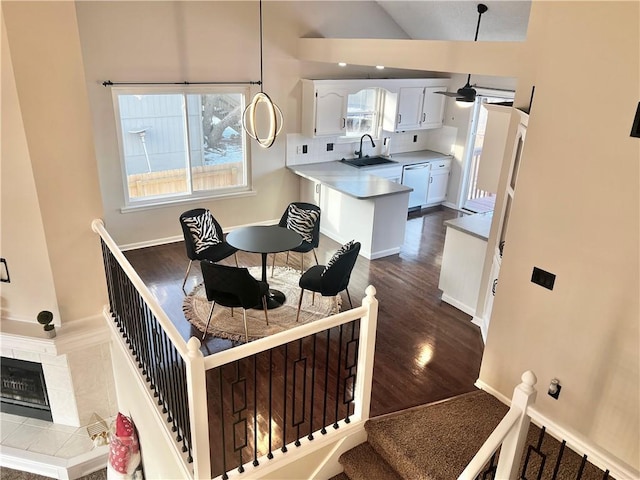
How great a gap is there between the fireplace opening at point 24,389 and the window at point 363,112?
5.35m

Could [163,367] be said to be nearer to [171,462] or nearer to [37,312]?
[171,462]

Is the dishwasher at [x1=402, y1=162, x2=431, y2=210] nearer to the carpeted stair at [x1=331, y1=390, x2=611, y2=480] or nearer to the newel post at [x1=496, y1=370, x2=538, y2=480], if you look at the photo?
the carpeted stair at [x1=331, y1=390, x2=611, y2=480]

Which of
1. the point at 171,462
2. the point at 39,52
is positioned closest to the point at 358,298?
the point at 171,462

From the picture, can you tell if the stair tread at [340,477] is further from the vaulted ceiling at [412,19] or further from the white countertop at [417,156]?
the white countertop at [417,156]

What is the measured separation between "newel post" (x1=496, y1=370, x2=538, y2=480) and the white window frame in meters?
5.23

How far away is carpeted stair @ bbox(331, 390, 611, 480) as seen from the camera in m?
2.75

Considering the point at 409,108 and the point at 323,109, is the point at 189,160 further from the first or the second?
the point at 409,108

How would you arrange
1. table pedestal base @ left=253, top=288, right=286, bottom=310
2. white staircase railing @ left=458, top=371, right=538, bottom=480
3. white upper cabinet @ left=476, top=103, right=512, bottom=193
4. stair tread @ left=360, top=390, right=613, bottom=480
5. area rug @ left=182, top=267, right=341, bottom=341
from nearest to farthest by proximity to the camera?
white staircase railing @ left=458, top=371, right=538, bottom=480, stair tread @ left=360, top=390, right=613, bottom=480, white upper cabinet @ left=476, top=103, right=512, bottom=193, area rug @ left=182, top=267, right=341, bottom=341, table pedestal base @ left=253, top=288, right=286, bottom=310

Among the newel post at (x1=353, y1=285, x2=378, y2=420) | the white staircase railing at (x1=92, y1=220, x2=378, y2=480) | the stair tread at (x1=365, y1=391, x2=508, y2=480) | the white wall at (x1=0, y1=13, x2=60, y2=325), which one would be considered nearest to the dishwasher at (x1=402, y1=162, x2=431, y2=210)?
the white staircase railing at (x1=92, y1=220, x2=378, y2=480)

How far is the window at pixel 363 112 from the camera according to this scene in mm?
7668

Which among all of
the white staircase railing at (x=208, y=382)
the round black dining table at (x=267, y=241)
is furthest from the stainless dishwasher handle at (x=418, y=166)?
the white staircase railing at (x=208, y=382)

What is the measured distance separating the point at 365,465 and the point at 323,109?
16.7 ft

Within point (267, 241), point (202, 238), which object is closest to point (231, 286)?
point (267, 241)

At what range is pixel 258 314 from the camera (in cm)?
475
